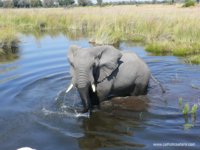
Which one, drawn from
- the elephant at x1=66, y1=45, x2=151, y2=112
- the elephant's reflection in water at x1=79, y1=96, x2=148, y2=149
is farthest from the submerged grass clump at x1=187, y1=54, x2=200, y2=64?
the elephant's reflection in water at x1=79, y1=96, x2=148, y2=149

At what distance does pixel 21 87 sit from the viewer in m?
10.8

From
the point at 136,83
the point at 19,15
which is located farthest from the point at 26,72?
the point at 19,15

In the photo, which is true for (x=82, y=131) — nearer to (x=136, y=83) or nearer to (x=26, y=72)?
(x=136, y=83)

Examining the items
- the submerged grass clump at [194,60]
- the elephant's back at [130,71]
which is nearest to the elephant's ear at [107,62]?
the elephant's back at [130,71]

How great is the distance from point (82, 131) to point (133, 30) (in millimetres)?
15709

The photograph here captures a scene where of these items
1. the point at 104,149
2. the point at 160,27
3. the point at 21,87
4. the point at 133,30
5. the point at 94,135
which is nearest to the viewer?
the point at 104,149

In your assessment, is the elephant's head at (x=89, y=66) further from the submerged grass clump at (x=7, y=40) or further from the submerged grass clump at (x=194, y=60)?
the submerged grass clump at (x=7, y=40)

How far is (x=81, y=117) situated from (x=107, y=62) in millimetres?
1379

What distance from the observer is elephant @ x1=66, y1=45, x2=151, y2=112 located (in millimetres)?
7406

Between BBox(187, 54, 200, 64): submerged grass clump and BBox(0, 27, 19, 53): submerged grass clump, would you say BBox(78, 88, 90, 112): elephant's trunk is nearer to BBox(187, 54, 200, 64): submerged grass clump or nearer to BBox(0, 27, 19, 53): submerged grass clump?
BBox(187, 54, 200, 64): submerged grass clump

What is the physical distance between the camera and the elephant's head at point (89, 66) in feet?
24.0

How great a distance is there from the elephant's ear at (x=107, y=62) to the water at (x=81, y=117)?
942mm

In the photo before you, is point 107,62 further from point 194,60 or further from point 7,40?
point 7,40

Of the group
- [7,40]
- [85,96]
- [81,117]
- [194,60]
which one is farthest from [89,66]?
[7,40]
